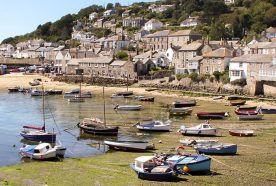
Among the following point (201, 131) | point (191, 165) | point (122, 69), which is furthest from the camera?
point (122, 69)

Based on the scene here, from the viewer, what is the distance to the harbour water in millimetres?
34688

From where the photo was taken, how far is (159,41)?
115062mm

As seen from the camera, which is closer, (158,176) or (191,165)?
(158,176)

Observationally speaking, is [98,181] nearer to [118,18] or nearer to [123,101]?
[123,101]

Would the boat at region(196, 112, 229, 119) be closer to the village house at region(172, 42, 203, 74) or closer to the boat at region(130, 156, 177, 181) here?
the boat at region(130, 156, 177, 181)

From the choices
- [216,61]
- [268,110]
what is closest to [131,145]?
[268,110]

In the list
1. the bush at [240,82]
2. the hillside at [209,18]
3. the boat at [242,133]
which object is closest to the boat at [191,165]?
the boat at [242,133]

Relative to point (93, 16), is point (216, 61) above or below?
below

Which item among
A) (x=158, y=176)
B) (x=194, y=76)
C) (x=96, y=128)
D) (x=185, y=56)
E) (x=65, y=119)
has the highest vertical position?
(x=185, y=56)

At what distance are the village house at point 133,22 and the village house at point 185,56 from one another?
2769 inches

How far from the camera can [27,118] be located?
51.4 m

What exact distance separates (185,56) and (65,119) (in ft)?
142

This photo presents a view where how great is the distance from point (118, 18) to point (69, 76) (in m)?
85.0

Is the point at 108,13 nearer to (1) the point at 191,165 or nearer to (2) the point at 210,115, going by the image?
(2) the point at 210,115
